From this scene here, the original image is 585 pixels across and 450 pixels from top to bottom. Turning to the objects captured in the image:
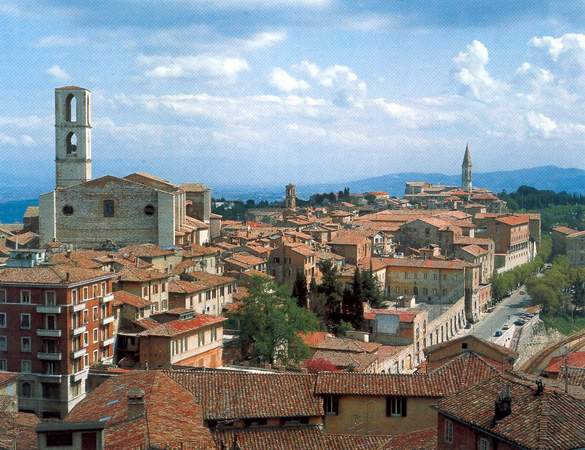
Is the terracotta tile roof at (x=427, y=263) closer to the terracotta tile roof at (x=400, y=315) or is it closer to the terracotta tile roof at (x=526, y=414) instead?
the terracotta tile roof at (x=400, y=315)

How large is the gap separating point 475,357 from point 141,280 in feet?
64.2

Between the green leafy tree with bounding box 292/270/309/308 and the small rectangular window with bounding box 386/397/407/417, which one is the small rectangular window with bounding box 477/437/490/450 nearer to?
the small rectangular window with bounding box 386/397/407/417

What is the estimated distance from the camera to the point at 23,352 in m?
30.4

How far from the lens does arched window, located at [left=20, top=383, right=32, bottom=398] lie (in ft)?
98.4

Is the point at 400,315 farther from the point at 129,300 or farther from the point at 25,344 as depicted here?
the point at 25,344

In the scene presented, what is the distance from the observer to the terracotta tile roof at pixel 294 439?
695 inches

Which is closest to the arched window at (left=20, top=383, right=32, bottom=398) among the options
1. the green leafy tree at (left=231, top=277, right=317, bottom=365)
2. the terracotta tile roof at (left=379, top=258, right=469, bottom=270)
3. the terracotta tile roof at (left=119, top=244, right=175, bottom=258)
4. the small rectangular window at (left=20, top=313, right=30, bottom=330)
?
the small rectangular window at (left=20, top=313, right=30, bottom=330)

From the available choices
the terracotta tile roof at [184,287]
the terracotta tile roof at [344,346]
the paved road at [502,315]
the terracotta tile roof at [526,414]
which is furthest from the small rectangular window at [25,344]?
the paved road at [502,315]

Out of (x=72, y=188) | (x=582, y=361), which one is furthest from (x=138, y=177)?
(x=582, y=361)

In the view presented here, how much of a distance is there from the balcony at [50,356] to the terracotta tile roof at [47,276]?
2.40m

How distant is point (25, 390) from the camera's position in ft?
98.6

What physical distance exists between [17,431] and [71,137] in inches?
1687

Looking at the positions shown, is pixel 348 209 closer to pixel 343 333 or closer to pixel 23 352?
pixel 343 333

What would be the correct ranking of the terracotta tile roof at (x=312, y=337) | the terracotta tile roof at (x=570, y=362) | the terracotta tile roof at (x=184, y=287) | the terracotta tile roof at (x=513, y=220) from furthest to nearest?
the terracotta tile roof at (x=513, y=220), the terracotta tile roof at (x=184, y=287), the terracotta tile roof at (x=312, y=337), the terracotta tile roof at (x=570, y=362)
